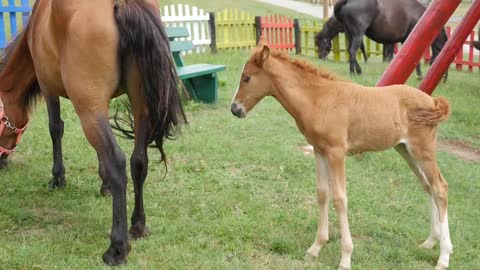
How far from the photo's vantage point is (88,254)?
434cm

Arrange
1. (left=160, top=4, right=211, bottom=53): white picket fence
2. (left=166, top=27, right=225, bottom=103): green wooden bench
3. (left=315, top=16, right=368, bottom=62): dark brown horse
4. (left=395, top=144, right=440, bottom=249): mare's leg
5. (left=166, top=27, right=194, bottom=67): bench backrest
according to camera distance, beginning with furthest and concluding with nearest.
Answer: (left=315, top=16, right=368, bottom=62): dark brown horse → (left=160, top=4, right=211, bottom=53): white picket fence → (left=166, top=27, right=225, bottom=103): green wooden bench → (left=166, top=27, right=194, bottom=67): bench backrest → (left=395, top=144, right=440, bottom=249): mare's leg

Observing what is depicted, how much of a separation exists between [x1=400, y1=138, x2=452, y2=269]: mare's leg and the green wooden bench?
5090 millimetres

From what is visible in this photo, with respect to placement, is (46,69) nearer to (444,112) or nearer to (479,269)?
(444,112)

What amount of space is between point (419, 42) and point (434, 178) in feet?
9.06

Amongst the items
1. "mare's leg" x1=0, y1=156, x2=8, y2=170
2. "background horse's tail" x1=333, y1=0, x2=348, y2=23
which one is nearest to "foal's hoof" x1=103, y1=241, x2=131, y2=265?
"mare's leg" x1=0, y1=156, x2=8, y2=170

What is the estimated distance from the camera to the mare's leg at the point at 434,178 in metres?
4.58

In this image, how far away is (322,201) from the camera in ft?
15.1

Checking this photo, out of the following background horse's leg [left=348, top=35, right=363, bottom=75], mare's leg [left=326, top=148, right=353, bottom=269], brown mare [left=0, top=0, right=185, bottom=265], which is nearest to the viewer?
brown mare [left=0, top=0, right=185, bottom=265]

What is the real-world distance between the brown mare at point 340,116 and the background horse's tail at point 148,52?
565 mm

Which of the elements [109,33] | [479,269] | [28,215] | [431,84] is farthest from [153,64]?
[431,84]

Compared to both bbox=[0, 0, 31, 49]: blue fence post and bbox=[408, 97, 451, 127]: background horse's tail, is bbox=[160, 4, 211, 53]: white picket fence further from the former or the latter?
bbox=[408, 97, 451, 127]: background horse's tail

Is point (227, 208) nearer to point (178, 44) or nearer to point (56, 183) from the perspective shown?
point (56, 183)

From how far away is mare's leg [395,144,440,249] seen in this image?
4797 millimetres

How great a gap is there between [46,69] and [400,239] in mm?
3088
